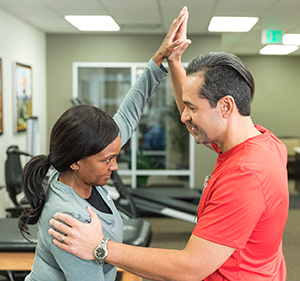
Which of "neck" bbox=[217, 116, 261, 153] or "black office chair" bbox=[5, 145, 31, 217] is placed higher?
"neck" bbox=[217, 116, 261, 153]

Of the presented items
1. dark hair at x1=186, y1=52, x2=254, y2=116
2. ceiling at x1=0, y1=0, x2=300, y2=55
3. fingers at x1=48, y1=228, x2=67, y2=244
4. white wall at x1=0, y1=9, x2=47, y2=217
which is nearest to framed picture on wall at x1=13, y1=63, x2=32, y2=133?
white wall at x1=0, y1=9, x2=47, y2=217

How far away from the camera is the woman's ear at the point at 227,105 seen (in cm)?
100

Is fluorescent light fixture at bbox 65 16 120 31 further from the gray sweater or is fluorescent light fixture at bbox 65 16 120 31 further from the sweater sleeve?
the gray sweater

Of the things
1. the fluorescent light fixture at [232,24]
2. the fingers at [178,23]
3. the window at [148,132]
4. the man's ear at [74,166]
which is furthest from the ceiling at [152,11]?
the man's ear at [74,166]

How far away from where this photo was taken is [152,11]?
399cm

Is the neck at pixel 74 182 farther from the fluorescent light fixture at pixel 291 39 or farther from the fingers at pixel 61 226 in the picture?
the fluorescent light fixture at pixel 291 39

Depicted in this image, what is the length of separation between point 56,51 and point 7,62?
1470 millimetres

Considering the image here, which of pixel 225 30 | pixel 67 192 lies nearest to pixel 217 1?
pixel 225 30

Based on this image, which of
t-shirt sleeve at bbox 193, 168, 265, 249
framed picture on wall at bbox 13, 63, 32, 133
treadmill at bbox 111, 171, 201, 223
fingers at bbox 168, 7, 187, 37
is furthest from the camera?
framed picture on wall at bbox 13, 63, 32, 133

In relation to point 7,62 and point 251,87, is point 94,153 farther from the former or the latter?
point 7,62

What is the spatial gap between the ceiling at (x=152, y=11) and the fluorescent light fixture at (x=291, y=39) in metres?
0.32

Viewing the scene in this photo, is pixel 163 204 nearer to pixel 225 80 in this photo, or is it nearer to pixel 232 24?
pixel 232 24

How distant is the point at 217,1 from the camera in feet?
11.5

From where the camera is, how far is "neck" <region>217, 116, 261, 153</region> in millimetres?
1054
